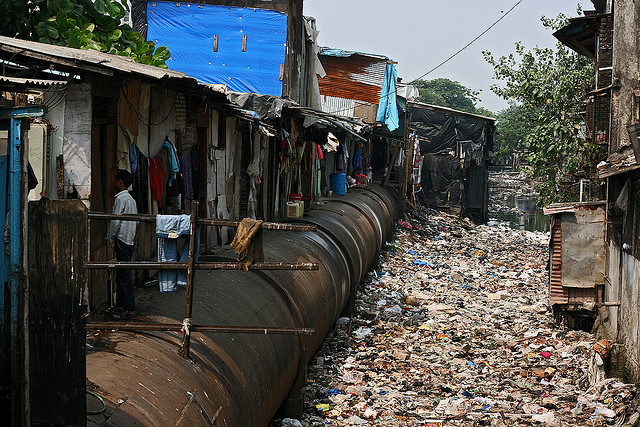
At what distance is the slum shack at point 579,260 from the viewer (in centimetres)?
1013

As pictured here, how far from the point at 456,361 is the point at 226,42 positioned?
27.0ft

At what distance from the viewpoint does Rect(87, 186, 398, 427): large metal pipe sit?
3.64m

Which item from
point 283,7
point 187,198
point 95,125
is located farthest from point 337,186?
point 95,125

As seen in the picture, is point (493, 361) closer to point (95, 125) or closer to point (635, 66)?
point (635, 66)

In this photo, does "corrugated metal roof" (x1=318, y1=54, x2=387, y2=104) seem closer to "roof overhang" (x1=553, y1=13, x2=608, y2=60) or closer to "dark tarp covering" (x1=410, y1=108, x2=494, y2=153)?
"dark tarp covering" (x1=410, y1=108, x2=494, y2=153)

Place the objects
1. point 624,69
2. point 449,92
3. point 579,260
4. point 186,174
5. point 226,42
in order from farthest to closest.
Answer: point 449,92
point 226,42
point 579,260
point 624,69
point 186,174

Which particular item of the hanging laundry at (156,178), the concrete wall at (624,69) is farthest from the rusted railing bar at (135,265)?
the concrete wall at (624,69)

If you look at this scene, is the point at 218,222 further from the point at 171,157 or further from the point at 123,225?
the point at 171,157

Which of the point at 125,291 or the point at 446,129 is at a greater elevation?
the point at 446,129

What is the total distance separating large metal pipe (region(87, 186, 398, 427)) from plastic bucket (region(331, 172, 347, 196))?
8117 mm

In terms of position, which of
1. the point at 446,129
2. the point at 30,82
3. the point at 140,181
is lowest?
the point at 140,181

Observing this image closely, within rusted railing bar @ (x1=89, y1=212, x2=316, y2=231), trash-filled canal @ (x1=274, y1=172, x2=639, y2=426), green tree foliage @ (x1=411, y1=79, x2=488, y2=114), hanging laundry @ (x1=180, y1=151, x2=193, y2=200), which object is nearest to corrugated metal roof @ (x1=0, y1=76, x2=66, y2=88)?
rusted railing bar @ (x1=89, y1=212, x2=316, y2=231)

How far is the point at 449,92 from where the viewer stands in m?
71.4

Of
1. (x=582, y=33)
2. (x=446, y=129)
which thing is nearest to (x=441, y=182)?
(x=446, y=129)
